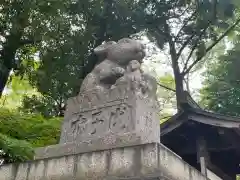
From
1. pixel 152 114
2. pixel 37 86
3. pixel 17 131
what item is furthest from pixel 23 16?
pixel 152 114

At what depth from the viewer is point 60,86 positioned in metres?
12.1

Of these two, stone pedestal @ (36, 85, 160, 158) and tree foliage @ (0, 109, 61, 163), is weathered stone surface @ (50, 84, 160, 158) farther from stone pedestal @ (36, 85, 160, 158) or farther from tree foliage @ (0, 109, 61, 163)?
tree foliage @ (0, 109, 61, 163)

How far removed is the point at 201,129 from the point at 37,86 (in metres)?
5.83

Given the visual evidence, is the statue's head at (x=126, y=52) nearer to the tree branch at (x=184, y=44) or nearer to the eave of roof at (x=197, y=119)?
the eave of roof at (x=197, y=119)

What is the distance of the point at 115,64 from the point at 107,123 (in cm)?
106

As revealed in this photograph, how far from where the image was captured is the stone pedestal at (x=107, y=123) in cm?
418

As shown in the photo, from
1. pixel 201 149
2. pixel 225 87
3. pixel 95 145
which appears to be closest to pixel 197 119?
pixel 201 149

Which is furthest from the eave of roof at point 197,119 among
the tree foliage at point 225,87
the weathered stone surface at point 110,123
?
the tree foliage at point 225,87

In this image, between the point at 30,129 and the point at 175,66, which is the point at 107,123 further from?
the point at 175,66

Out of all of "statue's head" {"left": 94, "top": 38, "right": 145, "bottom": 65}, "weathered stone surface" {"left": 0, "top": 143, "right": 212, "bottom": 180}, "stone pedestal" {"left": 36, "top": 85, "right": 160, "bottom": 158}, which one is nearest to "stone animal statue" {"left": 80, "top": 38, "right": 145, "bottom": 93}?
"statue's head" {"left": 94, "top": 38, "right": 145, "bottom": 65}

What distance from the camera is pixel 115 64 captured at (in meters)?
5.16

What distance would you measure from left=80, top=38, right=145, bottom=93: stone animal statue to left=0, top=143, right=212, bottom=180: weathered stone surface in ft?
4.44

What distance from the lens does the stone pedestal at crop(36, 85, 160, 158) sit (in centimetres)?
418

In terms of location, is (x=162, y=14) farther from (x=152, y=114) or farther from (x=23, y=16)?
(x=152, y=114)
